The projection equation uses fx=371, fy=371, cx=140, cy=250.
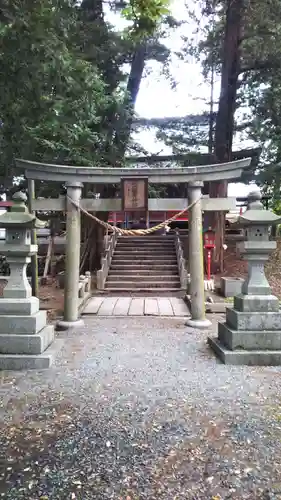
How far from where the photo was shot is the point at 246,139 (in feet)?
46.4

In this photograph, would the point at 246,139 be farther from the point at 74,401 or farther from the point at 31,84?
the point at 74,401

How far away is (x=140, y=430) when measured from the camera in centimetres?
280

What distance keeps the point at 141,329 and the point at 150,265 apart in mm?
5368

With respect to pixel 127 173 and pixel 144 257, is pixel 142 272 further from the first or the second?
pixel 127 173

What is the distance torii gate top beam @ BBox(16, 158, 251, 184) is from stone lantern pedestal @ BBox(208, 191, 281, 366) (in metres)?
1.62

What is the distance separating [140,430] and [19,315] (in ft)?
7.06

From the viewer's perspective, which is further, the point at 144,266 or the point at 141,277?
the point at 144,266

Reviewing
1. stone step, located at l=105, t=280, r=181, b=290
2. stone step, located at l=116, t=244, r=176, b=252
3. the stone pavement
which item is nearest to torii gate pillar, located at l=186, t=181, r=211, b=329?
the stone pavement

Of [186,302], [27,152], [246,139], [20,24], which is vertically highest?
[246,139]

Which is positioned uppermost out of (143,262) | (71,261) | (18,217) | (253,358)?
(18,217)

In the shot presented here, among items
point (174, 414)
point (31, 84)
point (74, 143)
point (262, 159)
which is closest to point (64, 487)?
point (174, 414)

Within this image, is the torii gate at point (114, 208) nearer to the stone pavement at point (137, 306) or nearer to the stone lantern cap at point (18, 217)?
the stone pavement at point (137, 306)

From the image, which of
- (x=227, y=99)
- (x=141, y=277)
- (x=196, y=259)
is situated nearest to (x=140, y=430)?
(x=196, y=259)

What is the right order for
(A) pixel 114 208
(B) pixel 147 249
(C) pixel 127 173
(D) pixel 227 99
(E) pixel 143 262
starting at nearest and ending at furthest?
(C) pixel 127 173 < (A) pixel 114 208 < (E) pixel 143 262 < (D) pixel 227 99 < (B) pixel 147 249
